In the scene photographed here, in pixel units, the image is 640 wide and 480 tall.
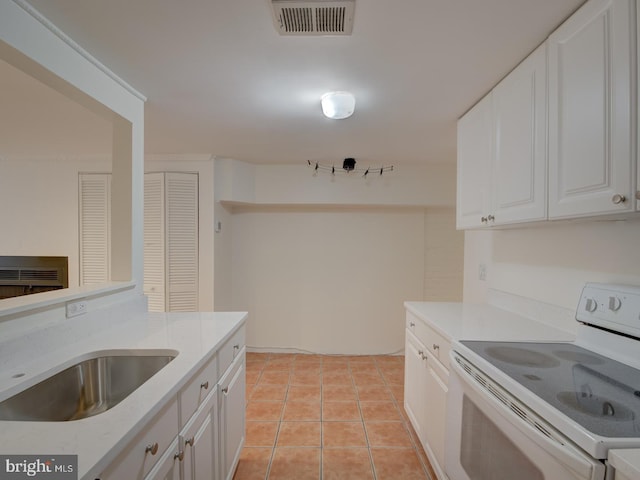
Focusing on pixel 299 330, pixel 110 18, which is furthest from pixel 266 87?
pixel 299 330

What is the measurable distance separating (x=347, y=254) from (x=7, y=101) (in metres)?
3.17

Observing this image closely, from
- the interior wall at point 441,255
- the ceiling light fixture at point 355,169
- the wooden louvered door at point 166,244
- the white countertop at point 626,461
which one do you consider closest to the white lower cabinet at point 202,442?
the white countertop at point 626,461

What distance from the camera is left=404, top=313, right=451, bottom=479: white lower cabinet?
1.64 metres

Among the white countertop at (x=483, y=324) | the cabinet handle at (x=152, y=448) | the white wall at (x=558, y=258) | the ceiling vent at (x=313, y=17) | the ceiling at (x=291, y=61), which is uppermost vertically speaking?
the ceiling at (x=291, y=61)

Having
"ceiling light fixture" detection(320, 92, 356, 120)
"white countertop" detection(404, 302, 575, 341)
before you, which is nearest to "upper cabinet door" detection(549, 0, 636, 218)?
"white countertop" detection(404, 302, 575, 341)

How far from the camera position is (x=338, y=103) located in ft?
5.99

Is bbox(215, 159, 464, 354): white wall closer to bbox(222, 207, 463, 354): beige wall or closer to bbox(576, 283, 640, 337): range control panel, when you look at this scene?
bbox(222, 207, 463, 354): beige wall

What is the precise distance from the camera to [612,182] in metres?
1.01

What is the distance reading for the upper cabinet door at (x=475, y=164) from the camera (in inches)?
70.3

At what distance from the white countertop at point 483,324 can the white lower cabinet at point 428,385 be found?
2.9 inches

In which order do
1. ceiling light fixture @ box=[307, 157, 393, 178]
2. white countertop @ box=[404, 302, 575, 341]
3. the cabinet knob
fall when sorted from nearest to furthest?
1. the cabinet knob
2. white countertop @ box=[404, 302, 575, 341]
3. ceiling light fixture @ box=[307, 157, 393, 178]

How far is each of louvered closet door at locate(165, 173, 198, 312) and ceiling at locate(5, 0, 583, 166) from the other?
2.12ft

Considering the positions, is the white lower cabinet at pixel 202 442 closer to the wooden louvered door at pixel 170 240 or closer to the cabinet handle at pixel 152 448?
the cabinet handle at pixel 152 448

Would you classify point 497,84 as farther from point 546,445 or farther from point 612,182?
point 546,445
